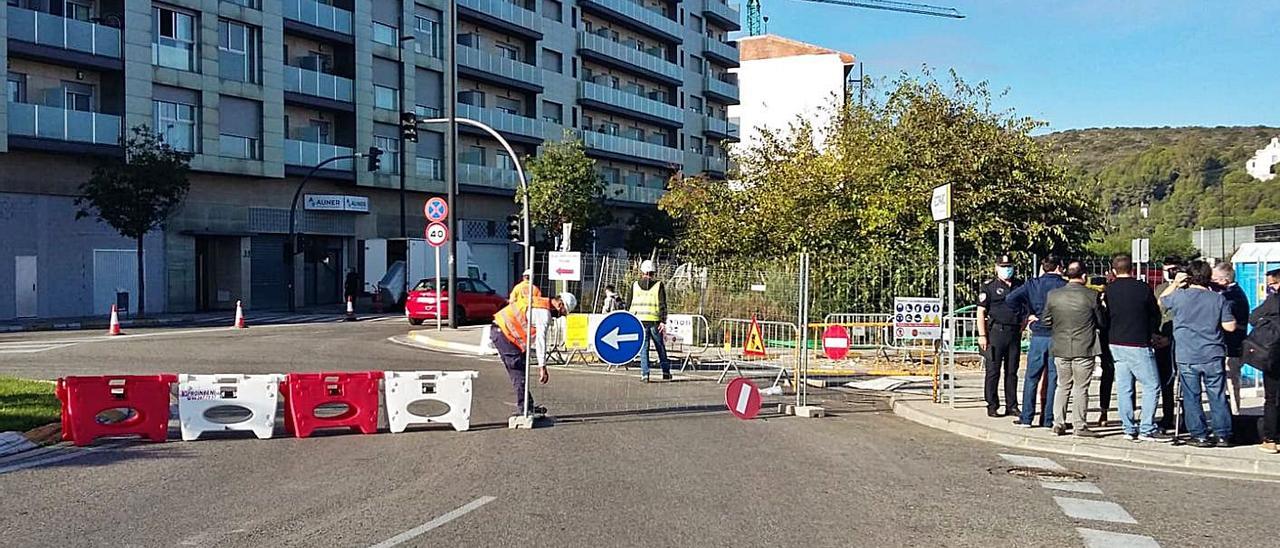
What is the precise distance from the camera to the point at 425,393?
1171 cm

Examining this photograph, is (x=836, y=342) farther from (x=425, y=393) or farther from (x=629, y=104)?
(x=629, y=104)

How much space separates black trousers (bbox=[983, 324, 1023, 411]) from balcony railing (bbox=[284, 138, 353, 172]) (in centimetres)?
3524

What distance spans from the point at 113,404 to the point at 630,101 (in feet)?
180

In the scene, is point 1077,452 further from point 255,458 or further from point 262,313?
point 262,313

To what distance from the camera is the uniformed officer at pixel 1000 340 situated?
12706 millimetres

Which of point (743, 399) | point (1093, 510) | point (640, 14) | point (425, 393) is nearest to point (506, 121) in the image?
point (640, 14)

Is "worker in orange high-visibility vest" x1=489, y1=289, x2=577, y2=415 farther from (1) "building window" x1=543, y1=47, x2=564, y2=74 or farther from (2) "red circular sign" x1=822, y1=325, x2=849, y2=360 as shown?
(1) "building window" x1=543, y1=47, x2=564, y2=74

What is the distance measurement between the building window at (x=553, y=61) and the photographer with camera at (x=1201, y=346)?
49.7 m

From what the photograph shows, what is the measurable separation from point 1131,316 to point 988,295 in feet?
7.15

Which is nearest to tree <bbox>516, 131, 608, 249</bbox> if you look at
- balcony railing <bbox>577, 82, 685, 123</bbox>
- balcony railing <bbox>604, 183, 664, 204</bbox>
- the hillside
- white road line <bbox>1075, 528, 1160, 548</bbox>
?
balcony railing <bbox>577, 82, 685, 123</bbox>

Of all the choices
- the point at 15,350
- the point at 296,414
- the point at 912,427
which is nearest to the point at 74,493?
the point at 296,414

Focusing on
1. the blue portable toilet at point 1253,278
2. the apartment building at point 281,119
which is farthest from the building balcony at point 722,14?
the blue portable toilet at point 1253,278

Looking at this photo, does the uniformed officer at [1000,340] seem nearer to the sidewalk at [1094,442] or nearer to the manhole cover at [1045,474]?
the sidewalk at [1094,442]

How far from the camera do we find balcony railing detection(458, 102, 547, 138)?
51.5 meters
